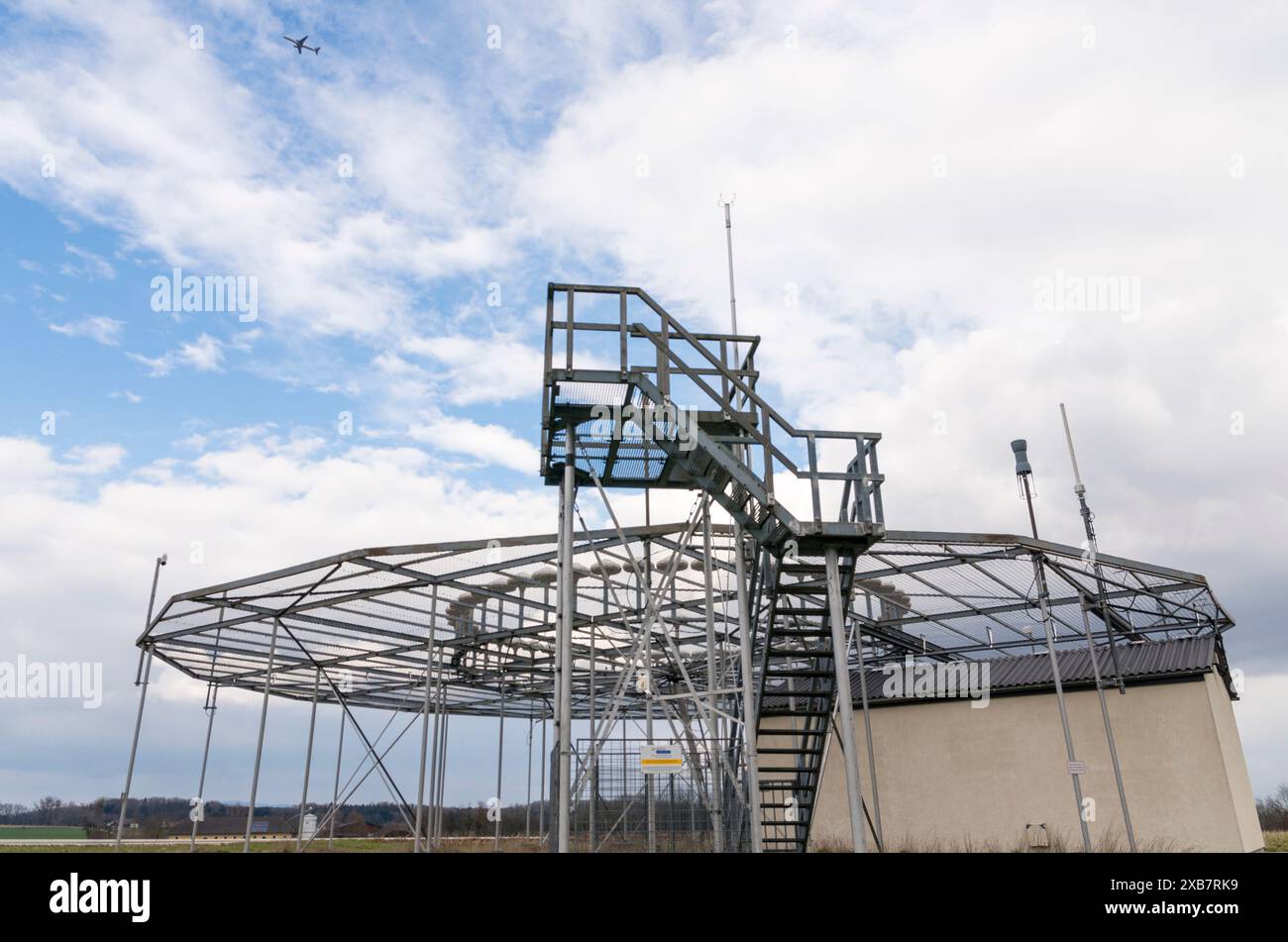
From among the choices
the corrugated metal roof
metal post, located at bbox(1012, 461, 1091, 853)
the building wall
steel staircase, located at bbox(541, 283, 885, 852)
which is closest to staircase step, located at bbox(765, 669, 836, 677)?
steel staircase, located at bbox(541, 283, 885, 852)

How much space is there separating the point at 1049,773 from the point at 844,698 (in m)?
16.0

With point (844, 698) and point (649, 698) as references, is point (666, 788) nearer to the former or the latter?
point (649, 698)

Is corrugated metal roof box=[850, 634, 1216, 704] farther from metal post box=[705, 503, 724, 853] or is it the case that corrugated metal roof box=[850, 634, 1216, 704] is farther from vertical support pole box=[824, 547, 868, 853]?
vertical support pole box=[824, 547, 868, 853]

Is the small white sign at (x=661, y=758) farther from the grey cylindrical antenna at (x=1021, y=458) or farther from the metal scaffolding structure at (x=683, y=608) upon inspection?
the grey cylindrical antenna at (x=1021, y=458)

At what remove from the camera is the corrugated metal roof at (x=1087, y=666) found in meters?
22.1

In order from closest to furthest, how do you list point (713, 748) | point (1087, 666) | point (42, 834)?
point (713, 748)
point (1087, 666)
point (42, 834)

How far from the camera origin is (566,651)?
11609 millimetres

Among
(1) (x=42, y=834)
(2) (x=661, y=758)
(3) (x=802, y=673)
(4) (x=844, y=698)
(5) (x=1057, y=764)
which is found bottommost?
(1) (x=42, y=834)

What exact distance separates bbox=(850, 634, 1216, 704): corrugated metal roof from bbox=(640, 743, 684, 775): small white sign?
15250 mm

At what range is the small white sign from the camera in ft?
38.5

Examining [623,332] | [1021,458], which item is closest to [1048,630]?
[1021,458]
